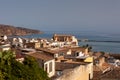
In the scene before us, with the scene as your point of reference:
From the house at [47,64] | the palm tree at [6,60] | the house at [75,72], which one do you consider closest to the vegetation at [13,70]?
the palm tree at [6,60]

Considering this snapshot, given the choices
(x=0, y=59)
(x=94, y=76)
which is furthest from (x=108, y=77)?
(x=0, y=59)

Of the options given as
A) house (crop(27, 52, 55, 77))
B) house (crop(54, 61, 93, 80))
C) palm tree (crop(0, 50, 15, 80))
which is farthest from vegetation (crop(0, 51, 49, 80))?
house (crop(27, 52, 55, 77))

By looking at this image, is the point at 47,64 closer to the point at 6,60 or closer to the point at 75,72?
the point at 75,72

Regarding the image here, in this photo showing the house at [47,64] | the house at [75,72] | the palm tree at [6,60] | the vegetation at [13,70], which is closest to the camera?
the vegetation at [13,70]

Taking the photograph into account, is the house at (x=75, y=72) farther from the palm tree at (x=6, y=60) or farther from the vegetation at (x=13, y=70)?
the palm tree at (x=6, y=60)

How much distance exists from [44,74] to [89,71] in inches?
244

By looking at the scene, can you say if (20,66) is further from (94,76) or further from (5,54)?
(94,76)

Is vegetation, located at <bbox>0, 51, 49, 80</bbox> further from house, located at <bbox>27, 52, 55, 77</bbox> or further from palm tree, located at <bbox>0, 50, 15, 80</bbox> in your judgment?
house, located at <bbox>27, 52, 55, 77</bbox>

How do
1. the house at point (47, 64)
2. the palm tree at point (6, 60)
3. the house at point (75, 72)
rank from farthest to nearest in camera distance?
the house at point (47, 64)
the house at point (75, 72)
the palm tree at point (6, 60)

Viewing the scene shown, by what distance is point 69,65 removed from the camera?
27.7m

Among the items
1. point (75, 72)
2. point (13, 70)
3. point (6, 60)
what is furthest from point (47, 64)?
point (13, 70)

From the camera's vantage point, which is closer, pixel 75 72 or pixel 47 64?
pixel 75 72

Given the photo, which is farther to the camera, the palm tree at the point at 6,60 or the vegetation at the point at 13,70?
the palm tree at the point at 6,60

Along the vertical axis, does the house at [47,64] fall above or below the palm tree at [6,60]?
below
